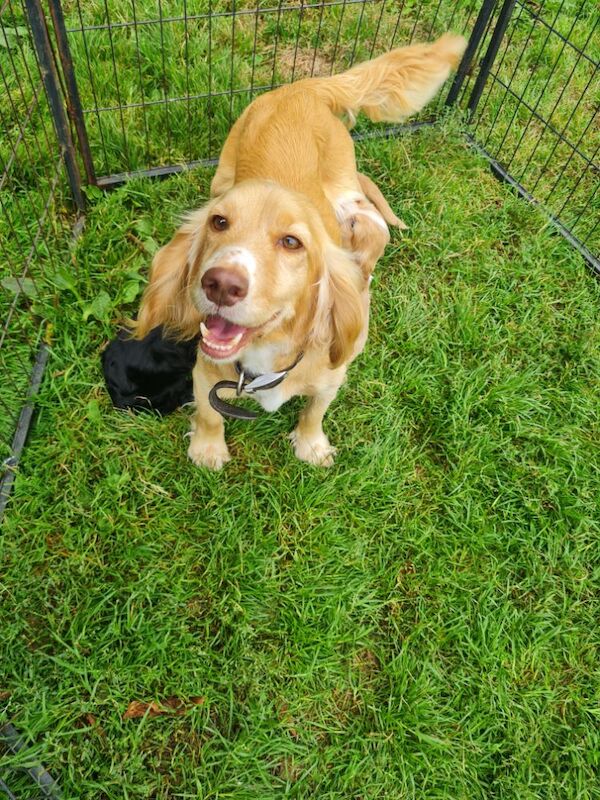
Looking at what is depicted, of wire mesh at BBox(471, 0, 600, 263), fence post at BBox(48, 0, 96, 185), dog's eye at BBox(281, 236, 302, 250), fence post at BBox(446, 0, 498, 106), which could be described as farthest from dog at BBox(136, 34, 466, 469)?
wire mesh at BBox(471, 0, 600, 263)

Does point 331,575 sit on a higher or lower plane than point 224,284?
lower

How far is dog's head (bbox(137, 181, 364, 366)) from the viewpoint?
1821 millimetres

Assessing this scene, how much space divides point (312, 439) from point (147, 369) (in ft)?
2.55

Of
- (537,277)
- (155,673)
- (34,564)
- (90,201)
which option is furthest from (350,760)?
(90,201)

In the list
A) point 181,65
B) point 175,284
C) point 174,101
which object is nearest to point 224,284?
point 175,284

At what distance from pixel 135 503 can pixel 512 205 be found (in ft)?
9.44

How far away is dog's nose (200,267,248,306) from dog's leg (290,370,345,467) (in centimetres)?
97

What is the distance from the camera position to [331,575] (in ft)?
8.30

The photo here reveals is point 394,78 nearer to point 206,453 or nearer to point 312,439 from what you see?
point 312,439

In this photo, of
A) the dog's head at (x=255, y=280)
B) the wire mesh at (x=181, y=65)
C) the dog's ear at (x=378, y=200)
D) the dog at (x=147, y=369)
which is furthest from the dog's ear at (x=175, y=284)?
the wire mesh at (x=181, y=65)

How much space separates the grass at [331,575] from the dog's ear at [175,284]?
0.65 m

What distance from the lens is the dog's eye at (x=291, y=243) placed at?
1.98m

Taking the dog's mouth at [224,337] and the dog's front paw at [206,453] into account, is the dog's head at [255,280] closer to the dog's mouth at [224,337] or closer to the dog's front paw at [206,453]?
the dog's mouth at [224,337]

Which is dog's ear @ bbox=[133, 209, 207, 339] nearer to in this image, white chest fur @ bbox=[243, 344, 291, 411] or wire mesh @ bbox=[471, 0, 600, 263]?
white chest fur @ bbox=[243, 344, 291, 411]
